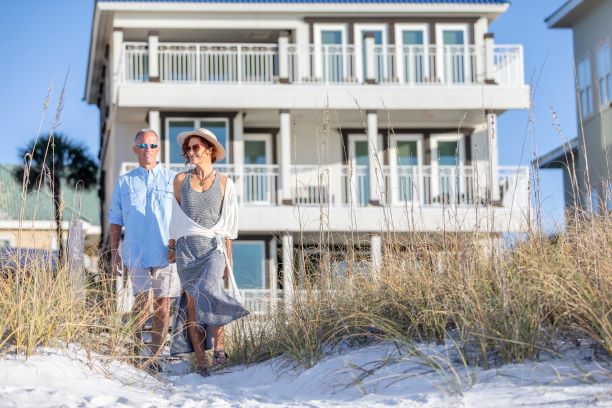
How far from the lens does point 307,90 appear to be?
25312 mm

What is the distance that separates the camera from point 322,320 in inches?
266

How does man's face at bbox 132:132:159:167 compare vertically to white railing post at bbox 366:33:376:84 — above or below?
below

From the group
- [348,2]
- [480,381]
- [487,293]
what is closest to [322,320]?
[487,293]

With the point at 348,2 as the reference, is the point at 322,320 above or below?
below

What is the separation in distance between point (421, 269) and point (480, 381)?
1515mm

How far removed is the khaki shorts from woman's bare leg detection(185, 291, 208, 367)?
414 millimetres

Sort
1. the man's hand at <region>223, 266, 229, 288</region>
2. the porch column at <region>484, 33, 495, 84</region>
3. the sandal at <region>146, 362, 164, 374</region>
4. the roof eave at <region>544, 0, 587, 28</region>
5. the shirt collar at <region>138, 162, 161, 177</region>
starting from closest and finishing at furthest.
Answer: the sandal at <region>146, 362, 164, 374</region>, the man's hand at <region>223, 266, 229, 288</region>, the shirt collar at <region>138, 162, 161, 177</region>, the porch column at <region>484, 33, 495, 84</region>, the roof eave at <region>544, 0, 587, 28</region>

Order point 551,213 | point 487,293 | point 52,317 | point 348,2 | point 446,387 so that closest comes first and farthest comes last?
point 446,387 → point 487,293 → point 52,317 → point 551,213 → point 348,2

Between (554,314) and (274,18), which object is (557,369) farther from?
(274,18)

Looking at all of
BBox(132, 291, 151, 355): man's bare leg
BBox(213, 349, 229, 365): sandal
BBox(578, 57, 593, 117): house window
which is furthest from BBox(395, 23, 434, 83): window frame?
BBox(213, 349, 229, 365): sandal

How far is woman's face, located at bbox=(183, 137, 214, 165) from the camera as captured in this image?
25.4ft

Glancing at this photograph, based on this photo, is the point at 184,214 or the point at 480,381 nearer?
the point at 480,381

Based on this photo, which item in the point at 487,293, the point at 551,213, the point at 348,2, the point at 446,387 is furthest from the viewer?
the point at 348,2

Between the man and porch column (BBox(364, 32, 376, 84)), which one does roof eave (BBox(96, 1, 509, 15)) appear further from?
the man
